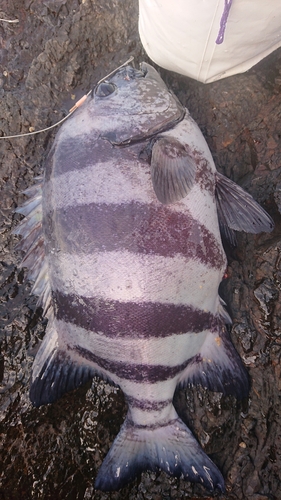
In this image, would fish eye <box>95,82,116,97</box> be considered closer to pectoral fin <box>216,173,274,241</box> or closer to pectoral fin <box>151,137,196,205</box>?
pectoral fin <box>151,137,196,205</box>

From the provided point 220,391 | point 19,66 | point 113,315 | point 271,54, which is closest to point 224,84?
point 271,54

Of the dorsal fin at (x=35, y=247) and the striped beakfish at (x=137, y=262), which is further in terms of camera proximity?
the dorsal fin at (x=35, y=247)

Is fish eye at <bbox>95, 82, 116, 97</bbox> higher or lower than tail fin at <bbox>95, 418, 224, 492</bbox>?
higher

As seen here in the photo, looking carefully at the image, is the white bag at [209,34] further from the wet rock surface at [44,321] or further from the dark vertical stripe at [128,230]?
the dark vertical stripe at [128,230]

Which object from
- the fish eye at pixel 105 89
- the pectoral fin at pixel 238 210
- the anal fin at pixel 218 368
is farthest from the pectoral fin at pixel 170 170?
the anal fin at pixel 218 368

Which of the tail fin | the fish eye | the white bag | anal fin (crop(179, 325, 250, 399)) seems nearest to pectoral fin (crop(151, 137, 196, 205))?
the fish eye

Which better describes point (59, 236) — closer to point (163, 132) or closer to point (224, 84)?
point (163, 132)

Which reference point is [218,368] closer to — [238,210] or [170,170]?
[238,210]
